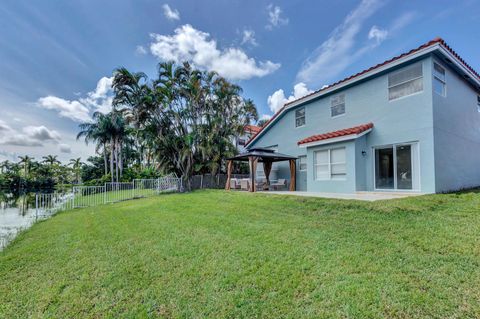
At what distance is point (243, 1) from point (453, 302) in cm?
1510

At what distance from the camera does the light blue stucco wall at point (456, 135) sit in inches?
371

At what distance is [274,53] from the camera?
18.7 meters

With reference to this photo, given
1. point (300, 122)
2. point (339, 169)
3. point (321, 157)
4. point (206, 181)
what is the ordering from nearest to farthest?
point (339, 169) → point (321, 157) → point (300, 122) → point (206, 181)

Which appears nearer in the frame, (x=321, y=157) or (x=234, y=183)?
(x=321, y=157)

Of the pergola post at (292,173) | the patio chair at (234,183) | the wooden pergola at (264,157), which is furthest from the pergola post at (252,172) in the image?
the patio chair at (234,183)

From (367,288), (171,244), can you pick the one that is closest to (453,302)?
(367,288)

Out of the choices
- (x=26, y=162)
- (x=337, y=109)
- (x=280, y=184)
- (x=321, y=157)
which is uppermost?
(x=337, y=109)

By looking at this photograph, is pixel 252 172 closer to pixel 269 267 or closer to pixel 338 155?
pixel 338 155

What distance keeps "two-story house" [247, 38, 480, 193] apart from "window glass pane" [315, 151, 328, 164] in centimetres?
5

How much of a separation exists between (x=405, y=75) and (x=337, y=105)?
11.4 feet

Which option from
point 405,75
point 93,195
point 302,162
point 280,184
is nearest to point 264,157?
point 280,184

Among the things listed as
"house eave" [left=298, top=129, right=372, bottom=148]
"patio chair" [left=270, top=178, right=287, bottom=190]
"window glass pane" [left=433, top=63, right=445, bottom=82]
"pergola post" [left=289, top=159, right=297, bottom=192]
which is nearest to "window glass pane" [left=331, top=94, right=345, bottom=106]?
"house eave" [left=298, top=129, right=372, bottom=148]

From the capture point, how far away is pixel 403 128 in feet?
32.9

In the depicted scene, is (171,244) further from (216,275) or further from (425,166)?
(425,166)
